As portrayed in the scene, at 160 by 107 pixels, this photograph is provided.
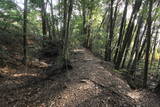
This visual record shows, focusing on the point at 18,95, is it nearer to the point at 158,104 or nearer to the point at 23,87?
the point at 23,87

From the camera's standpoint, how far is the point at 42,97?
4230 mm

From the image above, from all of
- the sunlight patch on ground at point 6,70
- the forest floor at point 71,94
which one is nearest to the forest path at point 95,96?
the forest floor at point 71,94

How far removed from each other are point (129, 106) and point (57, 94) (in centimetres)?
215

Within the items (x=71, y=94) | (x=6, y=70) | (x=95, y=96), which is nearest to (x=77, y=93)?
(x=71, y=94)

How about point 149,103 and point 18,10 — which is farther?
point 18,10

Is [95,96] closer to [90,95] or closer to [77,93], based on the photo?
[90,95]

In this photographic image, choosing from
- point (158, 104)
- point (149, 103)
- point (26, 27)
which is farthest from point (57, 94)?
point (26, 27)

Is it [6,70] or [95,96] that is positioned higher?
[6,70]

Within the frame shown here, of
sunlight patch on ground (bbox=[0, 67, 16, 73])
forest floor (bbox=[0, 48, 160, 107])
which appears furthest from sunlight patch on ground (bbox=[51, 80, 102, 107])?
sunlight patch on ground (bbox=[0, 67, 16, 73])

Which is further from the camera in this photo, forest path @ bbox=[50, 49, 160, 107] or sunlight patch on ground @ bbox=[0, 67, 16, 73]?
sunlight patch on ground @ bbox=[0, 67, 16, 73]

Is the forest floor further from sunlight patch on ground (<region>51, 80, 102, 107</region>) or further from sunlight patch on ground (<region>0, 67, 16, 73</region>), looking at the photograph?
sunlight patch on ground (<region>0, 67, 16, 73</region>)

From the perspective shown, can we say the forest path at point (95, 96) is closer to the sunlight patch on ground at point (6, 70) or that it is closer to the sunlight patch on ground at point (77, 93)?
→ the sunlight patch on ground at point (77, 93)

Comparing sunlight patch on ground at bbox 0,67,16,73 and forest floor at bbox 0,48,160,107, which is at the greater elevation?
sunlight patch on ground at bbox 0,67,16,73

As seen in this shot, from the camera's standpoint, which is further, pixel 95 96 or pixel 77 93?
pixel 77 93
